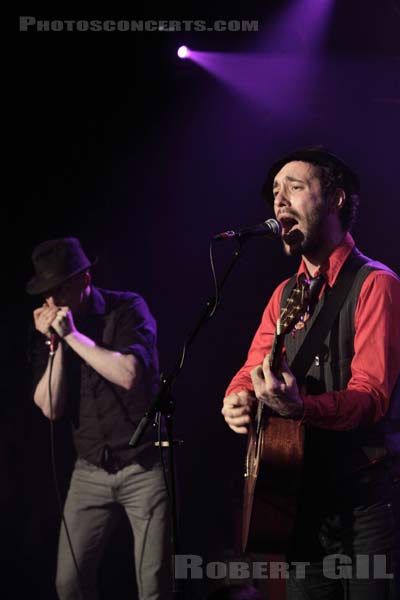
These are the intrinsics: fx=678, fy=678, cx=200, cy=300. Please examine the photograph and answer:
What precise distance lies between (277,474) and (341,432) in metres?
0.32

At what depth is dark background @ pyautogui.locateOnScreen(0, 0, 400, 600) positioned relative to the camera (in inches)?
201

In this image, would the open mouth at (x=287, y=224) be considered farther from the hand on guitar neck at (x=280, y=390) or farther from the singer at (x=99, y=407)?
the singer at (x=99, y=407)

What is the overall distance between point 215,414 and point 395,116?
2.63 meters

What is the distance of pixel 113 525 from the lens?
434cm

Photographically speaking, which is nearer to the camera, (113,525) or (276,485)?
(276,485)

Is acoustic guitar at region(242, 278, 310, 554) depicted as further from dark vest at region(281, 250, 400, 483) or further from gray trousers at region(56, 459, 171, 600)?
gray trousers at region(56, 459, 171, 600)

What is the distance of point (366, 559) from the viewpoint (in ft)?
8.78

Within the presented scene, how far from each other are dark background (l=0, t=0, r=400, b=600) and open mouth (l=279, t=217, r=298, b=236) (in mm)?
1911

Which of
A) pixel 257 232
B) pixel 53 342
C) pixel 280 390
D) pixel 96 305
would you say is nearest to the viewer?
pixel 280 390

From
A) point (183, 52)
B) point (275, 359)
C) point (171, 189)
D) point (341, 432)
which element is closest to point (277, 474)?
point (341, 432)

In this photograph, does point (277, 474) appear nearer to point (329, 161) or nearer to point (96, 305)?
point (329, 161)

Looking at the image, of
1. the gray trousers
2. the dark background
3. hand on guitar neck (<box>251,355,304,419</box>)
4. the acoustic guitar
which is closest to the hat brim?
the dark background

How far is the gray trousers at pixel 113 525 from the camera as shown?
409 cm

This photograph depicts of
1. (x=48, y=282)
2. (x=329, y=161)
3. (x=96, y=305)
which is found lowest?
Result: (x=96, y=305)
